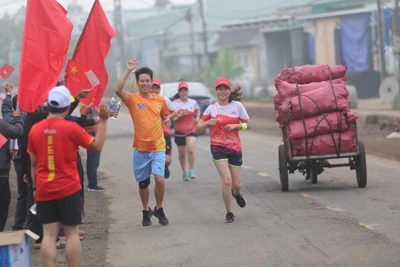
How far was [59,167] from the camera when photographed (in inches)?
296

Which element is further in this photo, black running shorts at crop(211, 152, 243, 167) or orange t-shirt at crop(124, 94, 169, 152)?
black running shorts at crop(211, 152, 243, 167)

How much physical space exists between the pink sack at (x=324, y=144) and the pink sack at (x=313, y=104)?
0.38m

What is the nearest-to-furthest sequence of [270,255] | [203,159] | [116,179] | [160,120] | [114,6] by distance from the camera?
1. [270,255]
2. [160,120]
3. [116,179]
4. [203,159]
5. [114,6]

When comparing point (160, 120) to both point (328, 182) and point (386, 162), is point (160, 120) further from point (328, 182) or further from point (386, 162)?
point (386, 162)

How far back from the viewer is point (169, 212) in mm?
12617

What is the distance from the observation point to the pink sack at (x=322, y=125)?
13766mm

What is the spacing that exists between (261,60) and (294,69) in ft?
169

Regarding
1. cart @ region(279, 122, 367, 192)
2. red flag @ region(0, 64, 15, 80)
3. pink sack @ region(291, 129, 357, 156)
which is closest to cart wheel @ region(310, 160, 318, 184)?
cart @ region(279, 122, 367, 192)

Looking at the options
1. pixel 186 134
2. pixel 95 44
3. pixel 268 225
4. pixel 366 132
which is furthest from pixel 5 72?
pixel 366 132

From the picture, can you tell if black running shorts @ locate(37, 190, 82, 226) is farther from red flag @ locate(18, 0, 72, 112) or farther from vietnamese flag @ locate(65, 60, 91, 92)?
vietnamese flag @ locate(65, 60, 91, 92)

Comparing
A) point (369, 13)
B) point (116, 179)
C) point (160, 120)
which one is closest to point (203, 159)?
point (116, 179)

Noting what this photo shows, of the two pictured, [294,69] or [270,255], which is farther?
[294,69]

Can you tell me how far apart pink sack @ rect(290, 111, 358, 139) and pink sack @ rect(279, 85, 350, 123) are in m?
0.10

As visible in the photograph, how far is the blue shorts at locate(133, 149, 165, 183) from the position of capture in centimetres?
1126
